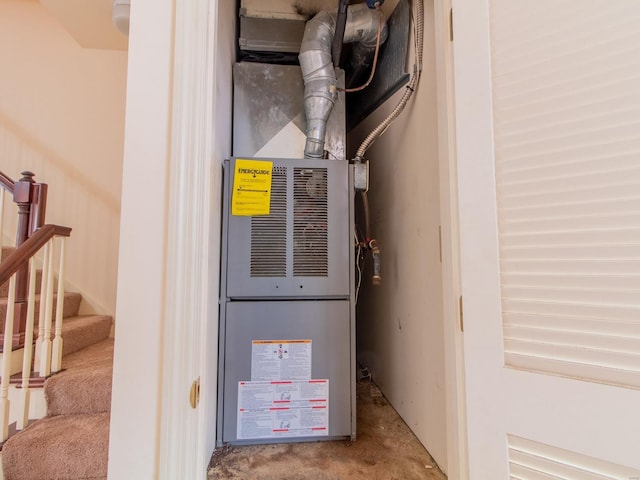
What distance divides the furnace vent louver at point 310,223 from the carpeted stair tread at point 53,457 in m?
1.25

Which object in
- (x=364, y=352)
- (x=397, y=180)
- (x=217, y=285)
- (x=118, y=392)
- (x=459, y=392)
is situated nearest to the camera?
(x=118, y=392)

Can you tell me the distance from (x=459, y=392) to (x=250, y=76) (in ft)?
5.24

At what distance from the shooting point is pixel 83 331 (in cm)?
199

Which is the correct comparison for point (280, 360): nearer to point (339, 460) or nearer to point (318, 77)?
point (339, 460)

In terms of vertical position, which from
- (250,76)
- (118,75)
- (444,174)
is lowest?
(444,174)

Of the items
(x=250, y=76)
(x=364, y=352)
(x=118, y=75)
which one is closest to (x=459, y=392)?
(x=364, y=352)

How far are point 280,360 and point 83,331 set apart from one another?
5.54 ft

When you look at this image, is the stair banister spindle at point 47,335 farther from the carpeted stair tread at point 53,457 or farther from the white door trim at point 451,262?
the white door trim at point 451,262

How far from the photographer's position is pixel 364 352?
190 centimetres

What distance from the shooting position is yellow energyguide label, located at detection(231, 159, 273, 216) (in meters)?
1.20

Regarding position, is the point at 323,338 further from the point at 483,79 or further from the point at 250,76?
the point at 250,76

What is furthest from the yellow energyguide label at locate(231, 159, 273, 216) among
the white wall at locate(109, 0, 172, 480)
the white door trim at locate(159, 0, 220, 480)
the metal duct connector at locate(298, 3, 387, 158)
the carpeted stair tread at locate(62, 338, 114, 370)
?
the carpeted stair tread at locate(62, 338, 114, 370)

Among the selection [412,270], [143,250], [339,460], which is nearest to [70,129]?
[143,250]

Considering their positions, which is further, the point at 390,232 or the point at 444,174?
the point at 390,232
